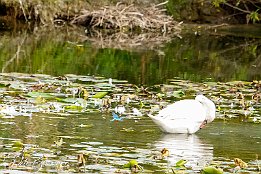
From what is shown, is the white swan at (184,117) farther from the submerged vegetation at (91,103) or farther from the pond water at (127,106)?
the submerged vegetation at (91,103)

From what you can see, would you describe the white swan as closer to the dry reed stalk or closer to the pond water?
the pond water

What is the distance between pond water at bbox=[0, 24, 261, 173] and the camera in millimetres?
6480

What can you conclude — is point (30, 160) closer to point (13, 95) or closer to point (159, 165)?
point (159, 165)

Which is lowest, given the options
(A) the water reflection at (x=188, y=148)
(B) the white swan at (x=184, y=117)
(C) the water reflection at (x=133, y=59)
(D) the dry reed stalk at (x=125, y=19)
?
(A) the water reflection at (x=188, y=148)

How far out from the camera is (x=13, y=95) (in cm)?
948

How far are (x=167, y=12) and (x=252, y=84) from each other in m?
14.5

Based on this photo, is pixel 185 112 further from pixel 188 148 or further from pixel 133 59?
pixel 133 59

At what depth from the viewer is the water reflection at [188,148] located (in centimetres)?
654

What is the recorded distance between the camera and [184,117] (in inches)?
306

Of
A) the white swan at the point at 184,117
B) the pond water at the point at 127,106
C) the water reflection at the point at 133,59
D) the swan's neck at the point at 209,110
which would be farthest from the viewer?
the water reflection at the point at 133,59

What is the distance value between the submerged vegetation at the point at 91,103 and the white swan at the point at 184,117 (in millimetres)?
356

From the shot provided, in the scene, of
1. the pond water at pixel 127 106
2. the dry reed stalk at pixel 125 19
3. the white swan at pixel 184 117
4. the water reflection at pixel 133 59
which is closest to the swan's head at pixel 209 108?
the white swan at pixel 184 117

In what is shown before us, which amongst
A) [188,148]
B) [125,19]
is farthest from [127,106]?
[125,19]

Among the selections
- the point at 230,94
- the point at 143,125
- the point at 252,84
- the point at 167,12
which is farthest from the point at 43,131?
the point at 167,12
